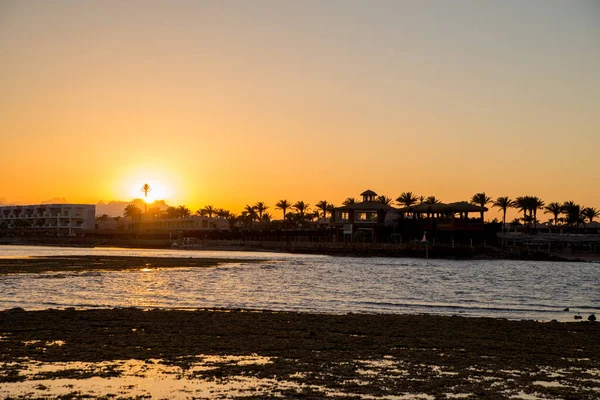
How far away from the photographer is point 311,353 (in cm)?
1767

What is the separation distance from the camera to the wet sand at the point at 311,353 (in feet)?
45.7

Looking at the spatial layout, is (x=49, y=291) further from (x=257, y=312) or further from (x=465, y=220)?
(x=465, y=220)

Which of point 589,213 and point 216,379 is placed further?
point 589,213

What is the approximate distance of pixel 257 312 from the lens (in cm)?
2736

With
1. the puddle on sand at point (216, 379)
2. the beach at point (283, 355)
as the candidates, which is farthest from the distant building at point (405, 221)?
the puddle on sand at point (216, 379)

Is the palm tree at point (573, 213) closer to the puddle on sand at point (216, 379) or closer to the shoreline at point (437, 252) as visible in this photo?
the shoreline at point (437, 252)

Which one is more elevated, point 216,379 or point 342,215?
point 342,215

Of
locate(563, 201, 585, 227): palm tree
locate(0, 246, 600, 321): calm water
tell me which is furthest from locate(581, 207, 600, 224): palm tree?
locate(0, 246, 600, 321): calm water

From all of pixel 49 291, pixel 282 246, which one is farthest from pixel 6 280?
pixel 282 246

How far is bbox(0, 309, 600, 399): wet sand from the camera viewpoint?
13932 mm

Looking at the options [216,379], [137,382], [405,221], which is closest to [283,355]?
[216,379]

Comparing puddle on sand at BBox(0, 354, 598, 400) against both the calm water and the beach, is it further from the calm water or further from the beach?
the calm water

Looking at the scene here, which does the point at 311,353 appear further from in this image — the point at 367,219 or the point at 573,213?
the point at 573,213

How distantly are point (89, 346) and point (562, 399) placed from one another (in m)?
12.0
